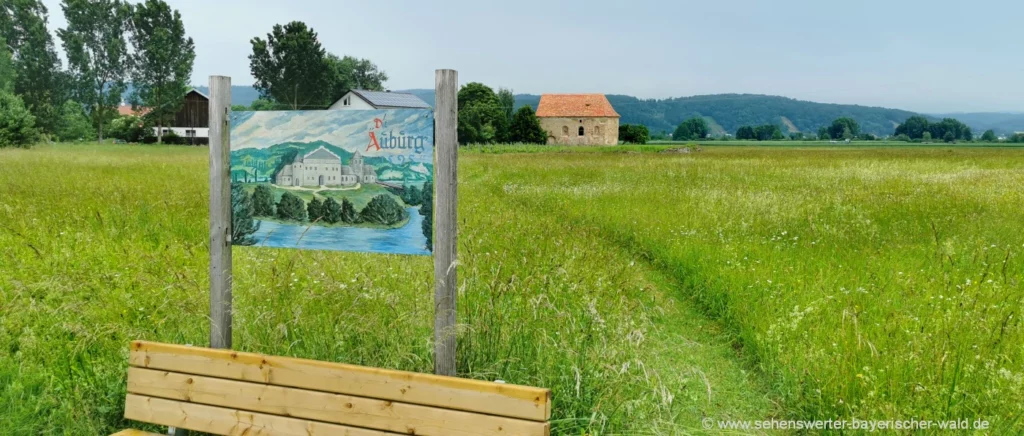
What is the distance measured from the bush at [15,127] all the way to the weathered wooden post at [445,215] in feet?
126

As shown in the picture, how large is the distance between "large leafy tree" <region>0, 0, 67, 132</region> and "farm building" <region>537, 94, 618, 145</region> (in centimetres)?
4882

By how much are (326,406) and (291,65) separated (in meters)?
72.9

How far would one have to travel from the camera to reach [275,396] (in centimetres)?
365

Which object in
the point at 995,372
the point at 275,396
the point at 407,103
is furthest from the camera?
the point at 407,103

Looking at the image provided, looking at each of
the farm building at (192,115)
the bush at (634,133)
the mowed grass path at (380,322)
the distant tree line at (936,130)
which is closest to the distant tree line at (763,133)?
the distant tree line at (936,130)

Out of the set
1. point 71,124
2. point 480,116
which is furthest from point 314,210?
point 480,116

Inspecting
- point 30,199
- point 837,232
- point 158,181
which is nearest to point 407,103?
point 158,181

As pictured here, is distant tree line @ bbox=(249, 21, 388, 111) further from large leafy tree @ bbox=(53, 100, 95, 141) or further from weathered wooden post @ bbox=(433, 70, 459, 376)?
weathered wooden post @ bbox=(433, 70, 459, 376)

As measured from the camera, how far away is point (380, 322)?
506cm

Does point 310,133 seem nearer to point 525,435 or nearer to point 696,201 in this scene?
point 525,435

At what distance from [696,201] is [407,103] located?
46040mm

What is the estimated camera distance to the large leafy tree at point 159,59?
64.6m

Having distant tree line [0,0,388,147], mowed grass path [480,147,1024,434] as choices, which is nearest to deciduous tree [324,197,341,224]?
mowed grass path [480,147,1024,434]

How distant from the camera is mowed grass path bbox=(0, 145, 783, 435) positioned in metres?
4.27
